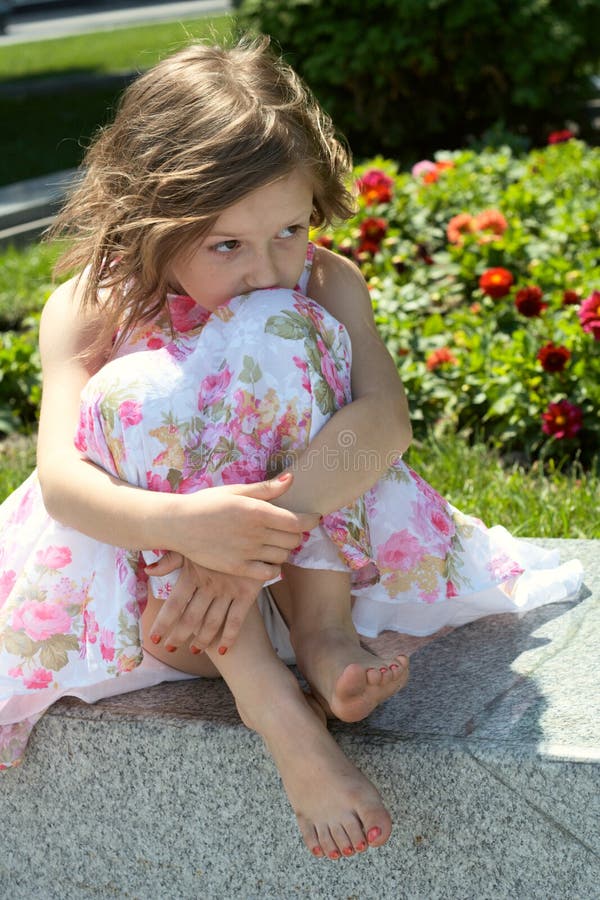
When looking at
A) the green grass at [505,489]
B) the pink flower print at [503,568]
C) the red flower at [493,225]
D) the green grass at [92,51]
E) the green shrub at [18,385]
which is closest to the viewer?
the pink flower print at [503,568]

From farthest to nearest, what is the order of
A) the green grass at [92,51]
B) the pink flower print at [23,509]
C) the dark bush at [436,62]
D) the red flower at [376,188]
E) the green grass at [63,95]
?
the green grass at [92,51] < the green grass at [63,95] < the dark bush at [436,62] < the red flower at [376,188] < the pink flower print at [23,509]

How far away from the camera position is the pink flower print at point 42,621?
1.73m

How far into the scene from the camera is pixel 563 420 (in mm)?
2920

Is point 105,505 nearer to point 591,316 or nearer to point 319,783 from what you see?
point 319,783

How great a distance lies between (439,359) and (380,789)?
177 cm

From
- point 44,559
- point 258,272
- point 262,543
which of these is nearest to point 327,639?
point 262,543

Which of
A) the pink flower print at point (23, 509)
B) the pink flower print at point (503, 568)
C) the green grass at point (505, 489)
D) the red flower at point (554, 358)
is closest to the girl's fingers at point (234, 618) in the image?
the pink flower print at point (23, 509)

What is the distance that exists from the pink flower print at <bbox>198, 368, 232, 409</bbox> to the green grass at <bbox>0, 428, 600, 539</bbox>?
1.10 metres

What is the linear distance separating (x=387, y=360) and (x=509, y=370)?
1.28 meters

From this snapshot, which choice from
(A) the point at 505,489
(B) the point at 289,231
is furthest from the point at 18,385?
(B) the point at 289,231

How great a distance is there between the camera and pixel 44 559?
5.73ft

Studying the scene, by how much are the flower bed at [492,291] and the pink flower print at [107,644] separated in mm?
1545

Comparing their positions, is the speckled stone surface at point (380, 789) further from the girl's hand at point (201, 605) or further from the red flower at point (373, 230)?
the red flower at point (373, 230)

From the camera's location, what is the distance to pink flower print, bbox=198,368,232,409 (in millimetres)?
1681
